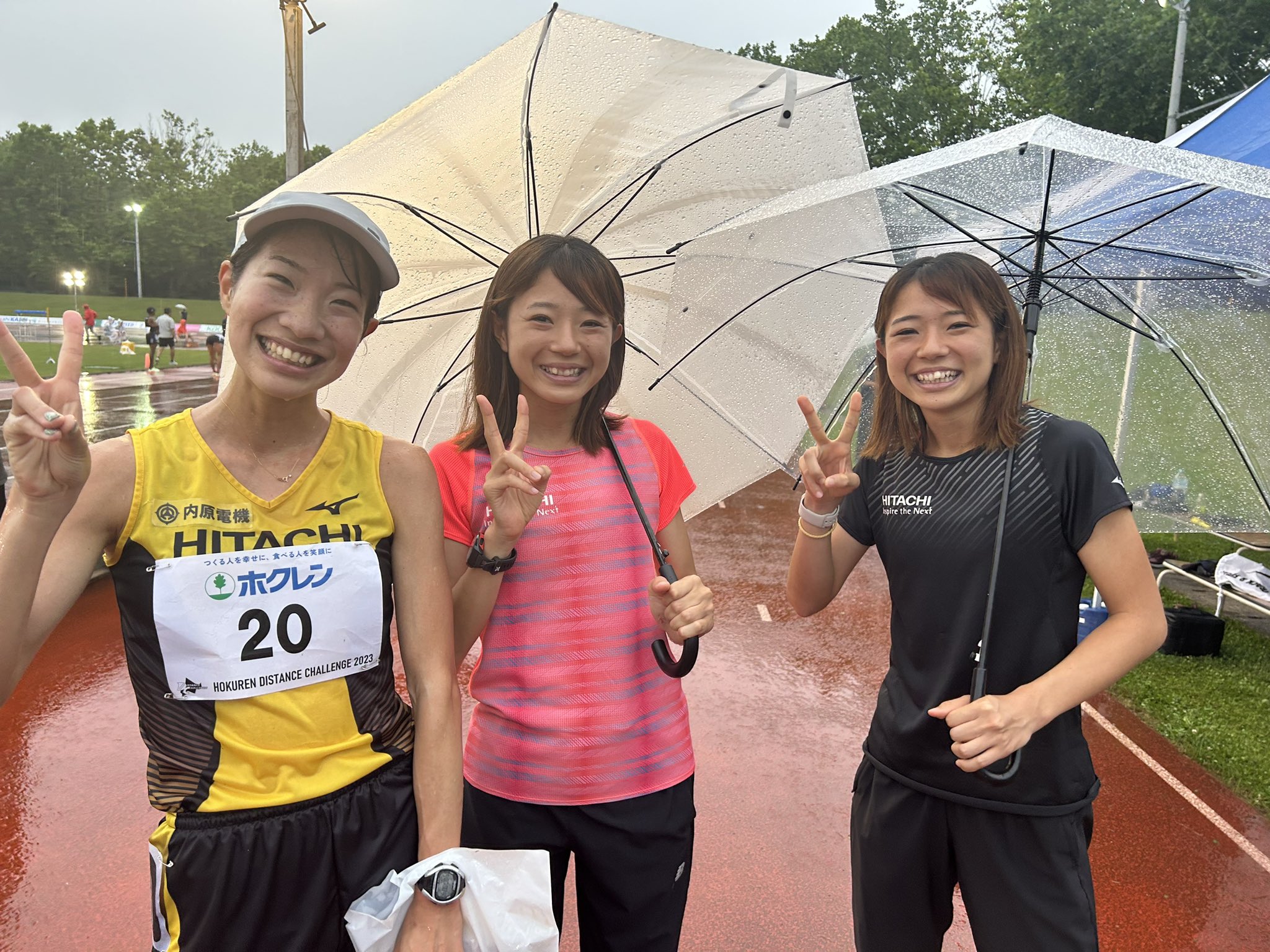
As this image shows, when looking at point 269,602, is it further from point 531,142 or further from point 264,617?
point 531,142

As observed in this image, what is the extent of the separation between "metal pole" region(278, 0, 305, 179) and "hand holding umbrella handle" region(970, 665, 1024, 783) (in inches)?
582

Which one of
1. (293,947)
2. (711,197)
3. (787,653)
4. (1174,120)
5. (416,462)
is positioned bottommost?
(787,653)

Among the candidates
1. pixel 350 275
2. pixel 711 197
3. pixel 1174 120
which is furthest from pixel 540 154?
pixel 1174 120

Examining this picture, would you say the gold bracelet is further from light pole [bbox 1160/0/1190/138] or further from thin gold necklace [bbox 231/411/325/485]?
light pole [bbox 1160/0/1190/138]

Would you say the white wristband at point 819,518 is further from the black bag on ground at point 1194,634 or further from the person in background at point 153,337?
the person in background at point 153,337

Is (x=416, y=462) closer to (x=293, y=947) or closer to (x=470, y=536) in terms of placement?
(x=470, y=536)

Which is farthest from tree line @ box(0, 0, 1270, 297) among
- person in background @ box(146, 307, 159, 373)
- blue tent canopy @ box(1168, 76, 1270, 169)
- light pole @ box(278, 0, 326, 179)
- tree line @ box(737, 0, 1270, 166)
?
person in background @ box(146, 307, 159, 373)

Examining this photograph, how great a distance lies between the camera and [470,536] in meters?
2.00

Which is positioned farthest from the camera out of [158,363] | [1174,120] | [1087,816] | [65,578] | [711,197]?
[158,363]

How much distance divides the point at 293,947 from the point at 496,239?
1.80 m

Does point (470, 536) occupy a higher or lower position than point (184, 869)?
higher

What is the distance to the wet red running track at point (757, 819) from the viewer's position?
3338 millimetres

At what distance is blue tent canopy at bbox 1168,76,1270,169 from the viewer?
696 centimetres

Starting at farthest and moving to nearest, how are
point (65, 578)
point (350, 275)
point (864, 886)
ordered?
point (864, 886) → point (350, 275) → point (65, 578)
